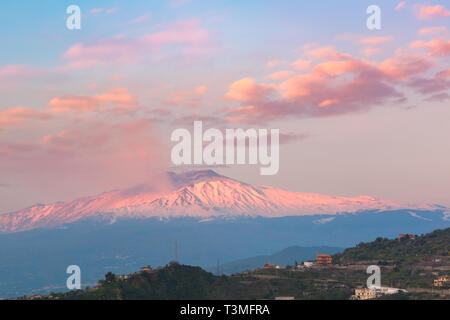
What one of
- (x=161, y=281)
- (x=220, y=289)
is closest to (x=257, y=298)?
(x=220, y=289)
